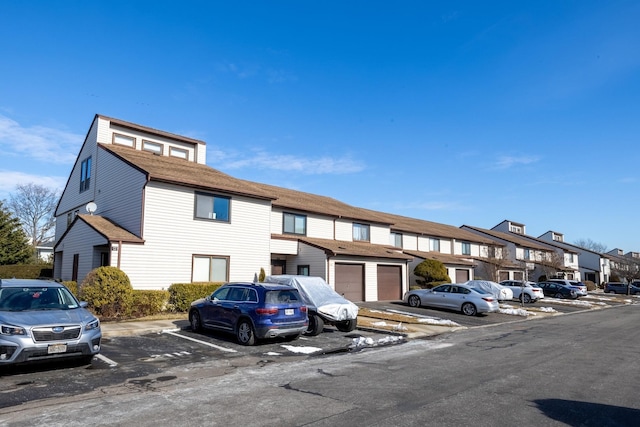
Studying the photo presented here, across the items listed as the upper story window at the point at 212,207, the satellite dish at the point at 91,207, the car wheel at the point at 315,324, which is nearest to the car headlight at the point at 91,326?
the car wheel at the point at 315,324

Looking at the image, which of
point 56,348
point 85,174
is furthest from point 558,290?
point 56,348

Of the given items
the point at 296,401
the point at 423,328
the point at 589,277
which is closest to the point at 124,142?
the point at 423,328

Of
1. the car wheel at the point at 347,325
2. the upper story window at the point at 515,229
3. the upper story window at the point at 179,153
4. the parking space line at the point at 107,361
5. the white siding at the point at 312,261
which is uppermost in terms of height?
the upper story window at the point at 179,153

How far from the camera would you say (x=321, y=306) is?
13930 mm

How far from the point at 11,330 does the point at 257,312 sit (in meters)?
5.42

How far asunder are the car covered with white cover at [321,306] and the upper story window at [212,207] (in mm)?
7191

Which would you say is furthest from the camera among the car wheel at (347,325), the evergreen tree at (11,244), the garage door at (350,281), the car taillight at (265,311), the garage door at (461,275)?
the garage door at (461,275)

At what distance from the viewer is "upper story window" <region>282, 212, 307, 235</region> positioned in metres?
26.6

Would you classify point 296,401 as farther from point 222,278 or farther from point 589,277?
point 589,277

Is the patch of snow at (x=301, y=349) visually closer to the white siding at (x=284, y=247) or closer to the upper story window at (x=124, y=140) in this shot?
the white siding at (x=284, y=247)

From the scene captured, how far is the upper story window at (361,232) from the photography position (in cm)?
3143

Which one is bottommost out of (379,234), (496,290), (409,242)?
(496,290)

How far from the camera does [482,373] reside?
8.97 metres

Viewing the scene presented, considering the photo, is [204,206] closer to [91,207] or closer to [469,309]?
[91,207]
